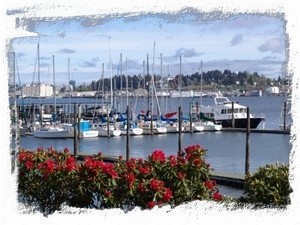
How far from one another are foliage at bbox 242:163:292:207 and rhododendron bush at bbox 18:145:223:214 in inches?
16.4

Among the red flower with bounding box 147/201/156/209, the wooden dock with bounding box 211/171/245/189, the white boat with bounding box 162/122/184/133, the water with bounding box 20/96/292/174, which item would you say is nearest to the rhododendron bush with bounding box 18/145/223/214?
the red flower with bounding box 147/201/156/209

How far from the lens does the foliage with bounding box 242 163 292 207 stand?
6.50m

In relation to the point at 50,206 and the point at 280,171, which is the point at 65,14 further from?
the point at 280,171

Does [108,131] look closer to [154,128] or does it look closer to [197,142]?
[154,128]

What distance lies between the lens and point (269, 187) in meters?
6.81

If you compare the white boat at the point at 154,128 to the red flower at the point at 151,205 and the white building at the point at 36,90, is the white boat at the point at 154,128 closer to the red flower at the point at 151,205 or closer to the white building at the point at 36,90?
the white building at the point at 36,90

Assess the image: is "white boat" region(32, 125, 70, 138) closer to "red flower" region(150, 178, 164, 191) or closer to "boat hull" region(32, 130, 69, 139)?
"boat hull" region(32, 130, 69, 139)

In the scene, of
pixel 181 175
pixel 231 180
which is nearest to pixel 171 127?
pixel 231 180

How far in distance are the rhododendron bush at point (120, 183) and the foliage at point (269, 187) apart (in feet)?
1.36

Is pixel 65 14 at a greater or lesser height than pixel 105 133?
greater

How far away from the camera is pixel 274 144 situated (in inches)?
2399

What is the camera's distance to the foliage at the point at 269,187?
256 inches

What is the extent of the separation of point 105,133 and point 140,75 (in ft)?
66.0

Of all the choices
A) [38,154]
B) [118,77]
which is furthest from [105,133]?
[38,154]
